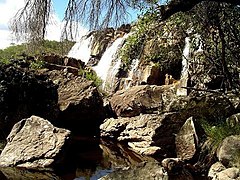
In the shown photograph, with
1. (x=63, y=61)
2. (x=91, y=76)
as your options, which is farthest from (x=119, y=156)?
(x=63, y=61)

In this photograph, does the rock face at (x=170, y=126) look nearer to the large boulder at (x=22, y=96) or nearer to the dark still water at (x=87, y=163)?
the dark still water at (x=87, y=163)

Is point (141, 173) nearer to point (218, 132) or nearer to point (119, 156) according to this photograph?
point (218, 132)

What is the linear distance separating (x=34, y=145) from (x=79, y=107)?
4779 millimetres

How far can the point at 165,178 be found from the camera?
7527 mm

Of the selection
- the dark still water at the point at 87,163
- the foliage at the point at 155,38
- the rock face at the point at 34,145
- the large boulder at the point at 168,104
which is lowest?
the dark still water at the point at 87,163

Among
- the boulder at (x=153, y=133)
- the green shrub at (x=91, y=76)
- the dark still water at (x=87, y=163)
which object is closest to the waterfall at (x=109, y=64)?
the green shrub at (x=91, y=76)

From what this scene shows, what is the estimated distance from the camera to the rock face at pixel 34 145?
10062 millimetres

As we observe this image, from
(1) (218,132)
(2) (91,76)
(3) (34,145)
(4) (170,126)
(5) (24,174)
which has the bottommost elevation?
(5) (24,174)

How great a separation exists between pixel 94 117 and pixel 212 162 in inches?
274

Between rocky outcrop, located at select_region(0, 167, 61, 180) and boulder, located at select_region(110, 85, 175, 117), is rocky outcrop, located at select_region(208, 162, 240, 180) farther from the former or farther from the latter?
boulder, located at select_region(110, 85, 175, 117)

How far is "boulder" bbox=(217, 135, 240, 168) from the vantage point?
341 inches

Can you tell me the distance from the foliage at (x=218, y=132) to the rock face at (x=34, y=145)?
355 cm

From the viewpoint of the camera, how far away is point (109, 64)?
87.6 feet

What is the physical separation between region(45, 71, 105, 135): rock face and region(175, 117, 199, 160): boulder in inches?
194
